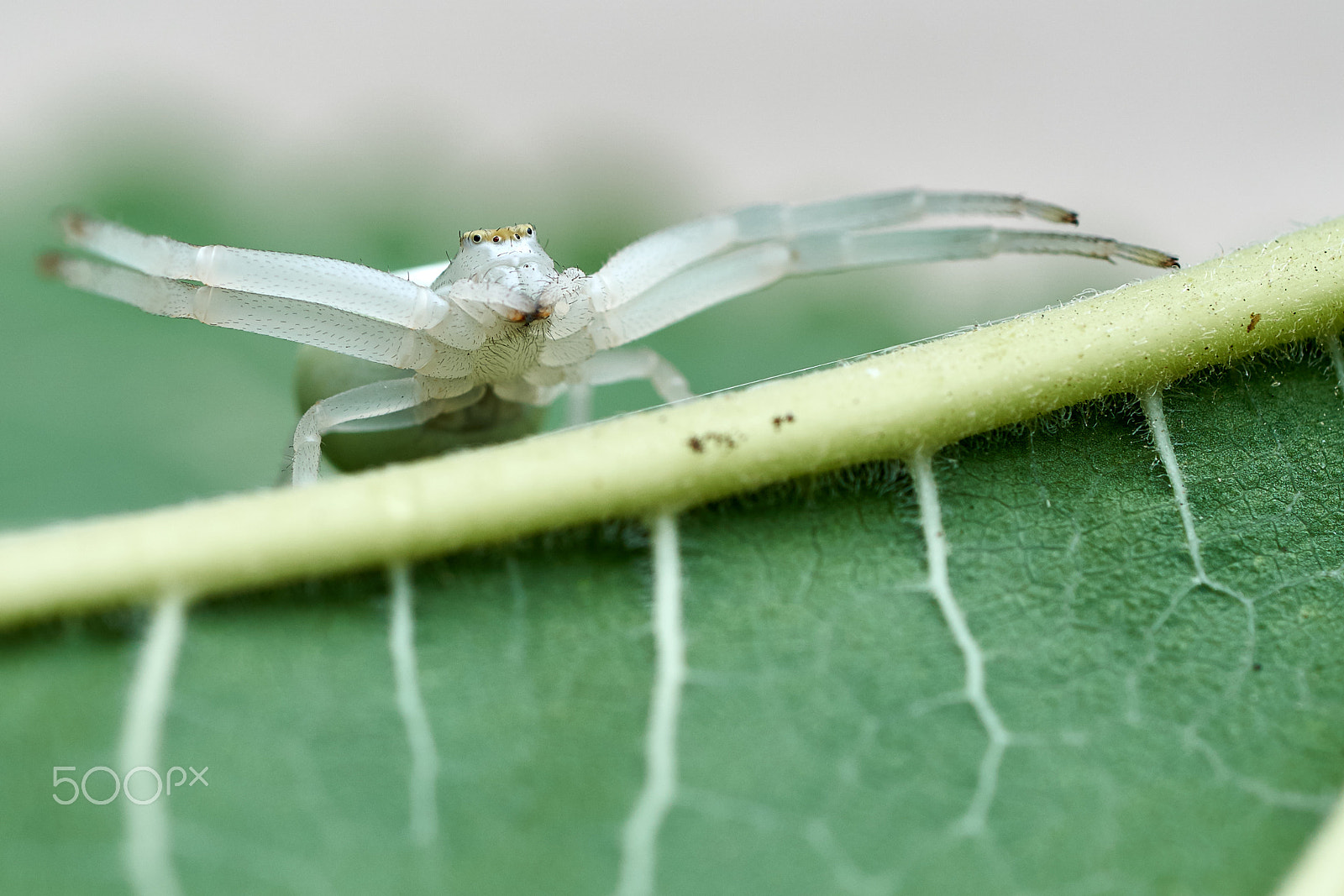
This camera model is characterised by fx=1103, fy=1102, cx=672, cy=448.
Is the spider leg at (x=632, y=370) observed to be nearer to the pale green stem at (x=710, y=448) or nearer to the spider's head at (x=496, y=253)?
the spider's head at (x=496, y=253)

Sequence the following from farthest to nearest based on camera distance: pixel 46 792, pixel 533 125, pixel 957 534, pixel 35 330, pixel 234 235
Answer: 1. pixel 533 125
2. pixel 234 235
3. pixel 35 330
4. pixel 957 534
5. pixel 46 792

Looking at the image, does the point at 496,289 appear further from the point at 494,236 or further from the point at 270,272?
the point at 270,272

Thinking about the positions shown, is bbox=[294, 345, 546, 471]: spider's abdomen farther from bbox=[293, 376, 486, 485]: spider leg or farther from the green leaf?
the green leaf

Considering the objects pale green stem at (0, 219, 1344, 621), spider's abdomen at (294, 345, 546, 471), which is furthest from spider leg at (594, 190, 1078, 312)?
pale green stem at (0, 219, 1344, 621)

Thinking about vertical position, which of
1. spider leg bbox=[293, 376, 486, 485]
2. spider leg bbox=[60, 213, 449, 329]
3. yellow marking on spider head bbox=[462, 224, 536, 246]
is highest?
yellow marking on spider head bbox=[462, 224, 536, 246]

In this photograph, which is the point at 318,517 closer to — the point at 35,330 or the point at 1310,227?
the point at 1310,227

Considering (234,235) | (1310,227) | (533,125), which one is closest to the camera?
(1310,227)

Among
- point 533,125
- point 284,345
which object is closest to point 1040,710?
point 284,345
